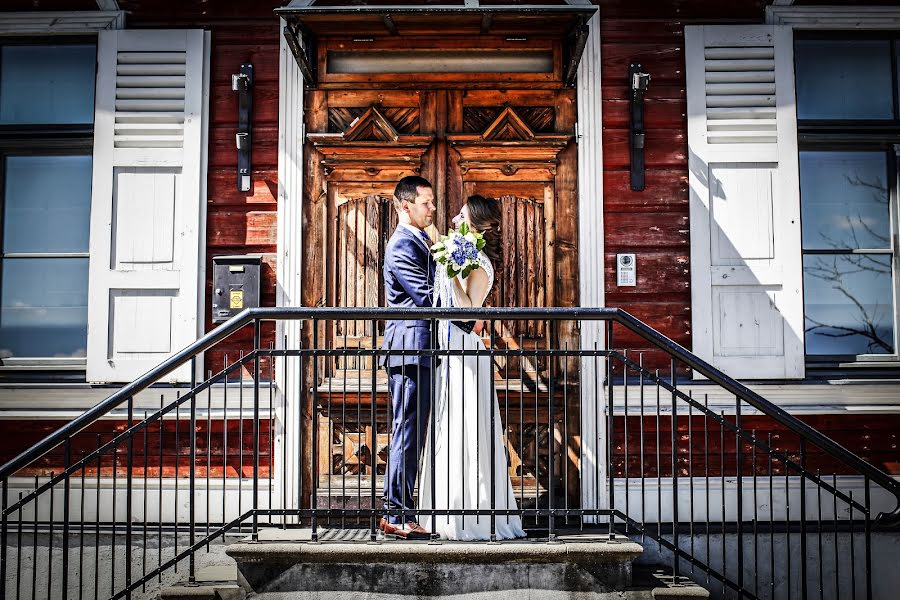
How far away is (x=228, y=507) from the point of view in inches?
192

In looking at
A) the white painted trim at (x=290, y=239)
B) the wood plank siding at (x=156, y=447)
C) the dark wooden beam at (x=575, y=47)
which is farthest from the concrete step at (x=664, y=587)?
the dark wooden beam at (x=575, y=47)

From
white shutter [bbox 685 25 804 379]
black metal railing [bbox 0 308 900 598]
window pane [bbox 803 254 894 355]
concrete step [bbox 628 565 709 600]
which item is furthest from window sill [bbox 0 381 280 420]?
window pane [bbox 803 254 894 355]

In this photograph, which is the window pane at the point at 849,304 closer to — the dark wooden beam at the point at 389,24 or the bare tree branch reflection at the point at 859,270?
the bare tree branch reflection at the point at 859,270

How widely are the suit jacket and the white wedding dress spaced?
0.33 ft

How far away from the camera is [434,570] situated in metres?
3.58

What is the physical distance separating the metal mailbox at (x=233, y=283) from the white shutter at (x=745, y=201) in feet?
9.28

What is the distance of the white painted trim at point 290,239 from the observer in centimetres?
495

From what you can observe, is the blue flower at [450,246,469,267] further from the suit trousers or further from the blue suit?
the suit trousers

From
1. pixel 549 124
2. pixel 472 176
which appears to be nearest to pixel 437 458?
pixel 472 176

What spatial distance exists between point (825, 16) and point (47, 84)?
527 cm

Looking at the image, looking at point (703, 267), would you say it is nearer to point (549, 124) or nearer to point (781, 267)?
point (781, 267)

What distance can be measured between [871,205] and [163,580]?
5112 millimetres

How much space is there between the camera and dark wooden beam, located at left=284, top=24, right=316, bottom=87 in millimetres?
4578

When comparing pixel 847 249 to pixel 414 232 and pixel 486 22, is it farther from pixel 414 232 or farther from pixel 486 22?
pixel 414 232
